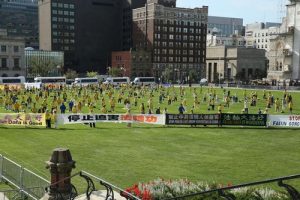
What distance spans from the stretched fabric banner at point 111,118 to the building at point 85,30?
5382 inches

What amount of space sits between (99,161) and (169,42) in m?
138

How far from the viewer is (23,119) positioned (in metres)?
36.6

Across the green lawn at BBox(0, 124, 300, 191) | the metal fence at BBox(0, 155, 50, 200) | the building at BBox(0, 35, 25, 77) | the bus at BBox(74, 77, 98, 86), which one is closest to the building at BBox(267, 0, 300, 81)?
the bus at BBox(74, 77, 98, 86)

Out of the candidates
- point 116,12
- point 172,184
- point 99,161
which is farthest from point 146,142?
point 116,12

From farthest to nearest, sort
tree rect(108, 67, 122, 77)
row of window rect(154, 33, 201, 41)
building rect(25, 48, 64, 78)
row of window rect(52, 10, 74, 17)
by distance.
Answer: row of window rect(52, 10, 74, 17), row of window rect(154, 33, 201, 41), tree rect(108, 67, 122, 77), building rect(25, 48, 64, 78)

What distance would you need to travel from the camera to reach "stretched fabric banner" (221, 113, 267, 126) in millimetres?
37531

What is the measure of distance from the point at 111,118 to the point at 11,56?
101m

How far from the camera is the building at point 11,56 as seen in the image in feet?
419

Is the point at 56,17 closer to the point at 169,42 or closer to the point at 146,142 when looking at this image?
the point at 169,42

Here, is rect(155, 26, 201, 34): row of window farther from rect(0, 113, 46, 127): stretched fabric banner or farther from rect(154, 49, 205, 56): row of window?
rect(0, 113, 46, 127): stretched fabric banner

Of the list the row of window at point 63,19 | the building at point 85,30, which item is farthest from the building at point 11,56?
the row of window at point 63,19

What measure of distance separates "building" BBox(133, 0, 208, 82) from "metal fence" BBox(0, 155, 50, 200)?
13291cm

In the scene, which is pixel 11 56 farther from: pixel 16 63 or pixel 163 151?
pixel 163 151

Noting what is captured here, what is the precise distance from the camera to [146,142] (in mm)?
30000
